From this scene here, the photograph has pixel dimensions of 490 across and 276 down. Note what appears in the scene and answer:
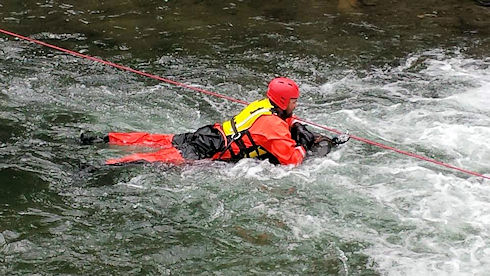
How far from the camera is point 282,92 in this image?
22.6 feet

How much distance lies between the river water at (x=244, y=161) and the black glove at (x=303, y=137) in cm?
31

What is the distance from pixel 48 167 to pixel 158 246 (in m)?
2.08

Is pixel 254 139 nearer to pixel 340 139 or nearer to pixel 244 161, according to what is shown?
pixel 244 161

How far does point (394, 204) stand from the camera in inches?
261

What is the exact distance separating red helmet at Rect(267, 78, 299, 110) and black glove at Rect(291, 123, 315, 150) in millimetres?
442

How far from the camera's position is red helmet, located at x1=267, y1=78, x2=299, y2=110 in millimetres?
6891

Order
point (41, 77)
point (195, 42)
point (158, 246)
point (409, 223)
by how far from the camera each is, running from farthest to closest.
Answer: point (195, 42), point (41, 77), point (409, 223), point (158, 246)

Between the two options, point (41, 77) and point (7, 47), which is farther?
point (7, 47)

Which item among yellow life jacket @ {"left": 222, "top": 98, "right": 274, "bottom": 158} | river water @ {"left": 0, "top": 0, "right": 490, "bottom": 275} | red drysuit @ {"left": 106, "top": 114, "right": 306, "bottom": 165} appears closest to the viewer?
river water @ {"left": 0, "top": 0, "right": 490, "bottom": 275}

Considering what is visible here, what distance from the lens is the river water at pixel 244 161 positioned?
18.9ft

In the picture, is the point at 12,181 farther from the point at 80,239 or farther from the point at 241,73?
the point at 241,73

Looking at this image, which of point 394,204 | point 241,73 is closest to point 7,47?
point 241,73

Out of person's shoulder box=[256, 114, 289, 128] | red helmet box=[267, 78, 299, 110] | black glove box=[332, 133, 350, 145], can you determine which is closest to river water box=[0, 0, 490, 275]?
black glove box=[332, 133, 350, 145]

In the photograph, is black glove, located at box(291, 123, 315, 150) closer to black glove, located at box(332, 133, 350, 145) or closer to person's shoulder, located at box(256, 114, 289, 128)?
black glove, located at box(332, 133, 350, 145)
